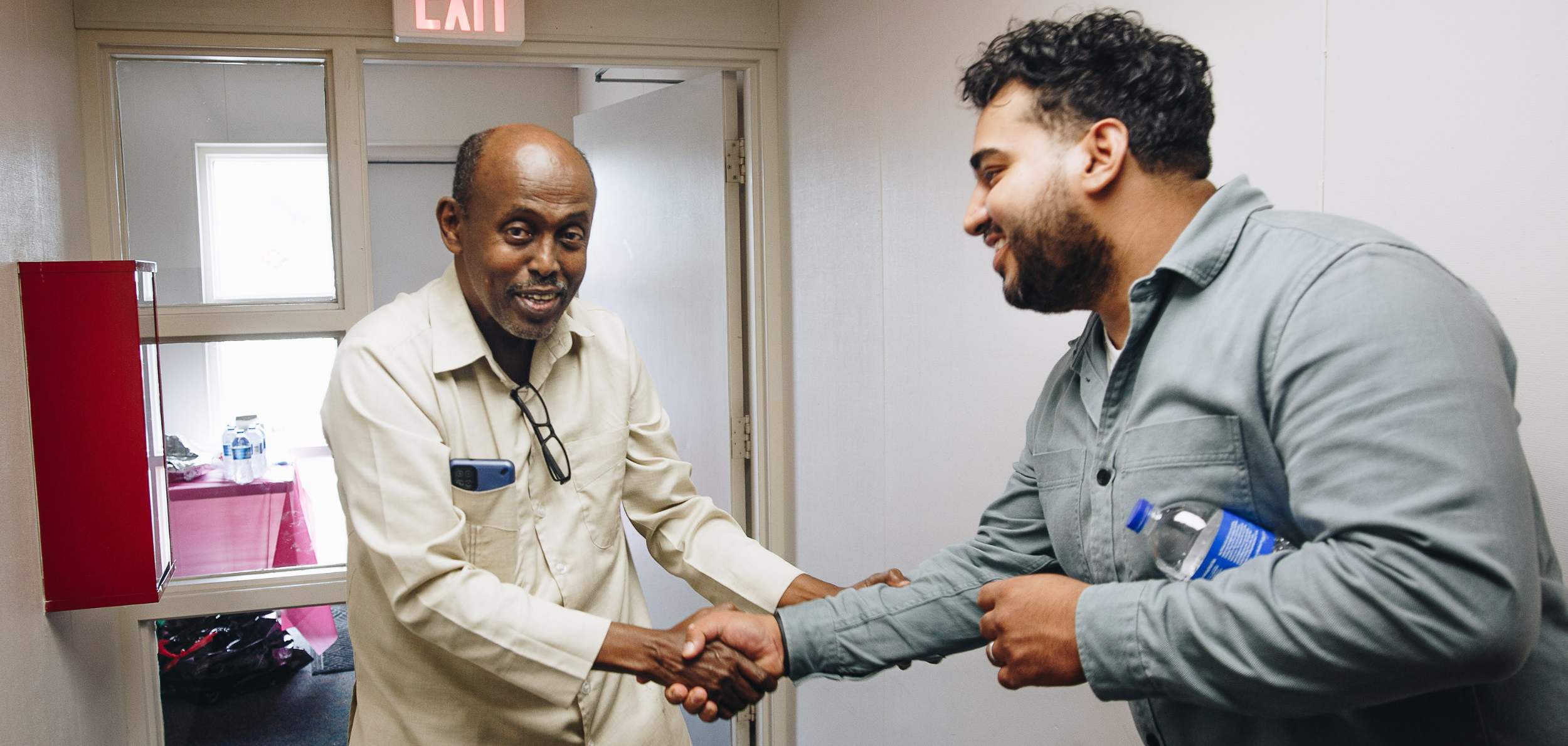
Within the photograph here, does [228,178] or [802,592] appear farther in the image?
[228,178]

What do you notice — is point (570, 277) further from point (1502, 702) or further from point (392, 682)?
point (1502, 702)

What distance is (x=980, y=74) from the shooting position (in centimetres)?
124

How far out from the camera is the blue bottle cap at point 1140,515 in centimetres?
97

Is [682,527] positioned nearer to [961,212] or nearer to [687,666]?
[687,666]

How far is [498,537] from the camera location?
155 cm

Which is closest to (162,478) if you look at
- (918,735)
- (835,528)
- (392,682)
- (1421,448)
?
(392,682)

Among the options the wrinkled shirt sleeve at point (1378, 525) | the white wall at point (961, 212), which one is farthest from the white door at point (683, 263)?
the wrinkled shirt sleeve at point (1378, 525)

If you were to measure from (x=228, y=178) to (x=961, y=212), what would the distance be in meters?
2.02

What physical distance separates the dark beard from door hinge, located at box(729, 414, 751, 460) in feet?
6.18

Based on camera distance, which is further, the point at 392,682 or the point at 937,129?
the point at 937,129

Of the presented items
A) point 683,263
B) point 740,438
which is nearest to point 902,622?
point 740,438

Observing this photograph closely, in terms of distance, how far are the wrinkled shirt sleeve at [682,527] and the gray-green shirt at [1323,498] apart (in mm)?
795

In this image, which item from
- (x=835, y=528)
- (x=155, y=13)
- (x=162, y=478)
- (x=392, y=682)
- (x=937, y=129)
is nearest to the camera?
(x=392, y=682)

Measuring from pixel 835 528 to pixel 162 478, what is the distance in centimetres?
170
